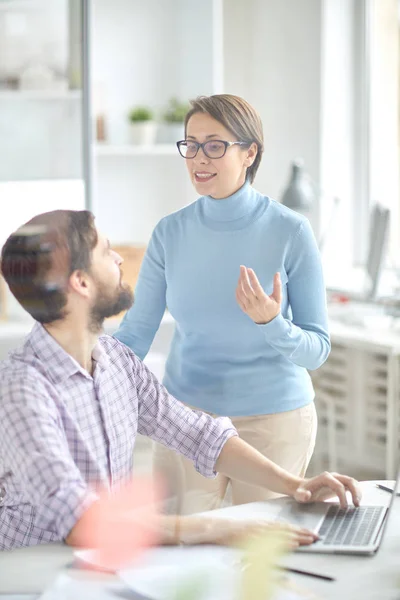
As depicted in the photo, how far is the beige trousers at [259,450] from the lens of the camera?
2.87ft

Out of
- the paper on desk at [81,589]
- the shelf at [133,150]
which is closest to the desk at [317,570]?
the paper on desk at [81,589]

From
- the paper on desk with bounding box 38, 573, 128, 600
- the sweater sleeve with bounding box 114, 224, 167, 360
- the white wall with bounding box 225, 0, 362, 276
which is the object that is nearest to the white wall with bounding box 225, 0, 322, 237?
the white wall with bounding box 225, 0, 362, 276

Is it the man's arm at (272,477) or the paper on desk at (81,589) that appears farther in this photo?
the man's arm at (272,477)

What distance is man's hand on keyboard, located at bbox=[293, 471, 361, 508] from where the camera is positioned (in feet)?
2.97

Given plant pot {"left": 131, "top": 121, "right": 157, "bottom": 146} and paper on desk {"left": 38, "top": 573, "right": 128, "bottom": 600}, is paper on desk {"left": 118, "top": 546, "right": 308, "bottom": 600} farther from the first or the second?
plant pot {"left": 131, "top": 121, "right": 157, "bottom": 146}

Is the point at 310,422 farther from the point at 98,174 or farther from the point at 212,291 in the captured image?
the point at 98,174

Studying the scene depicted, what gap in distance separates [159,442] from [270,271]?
20 cm

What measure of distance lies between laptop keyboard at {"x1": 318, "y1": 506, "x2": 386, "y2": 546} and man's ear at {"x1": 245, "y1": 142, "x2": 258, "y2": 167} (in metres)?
0.35

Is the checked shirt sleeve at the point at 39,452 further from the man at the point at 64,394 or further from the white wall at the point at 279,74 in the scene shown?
the white wall at the point at 279,74

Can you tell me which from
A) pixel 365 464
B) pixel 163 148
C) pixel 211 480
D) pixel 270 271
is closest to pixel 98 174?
pixel 163 148

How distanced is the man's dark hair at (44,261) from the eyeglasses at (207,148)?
0.12 m

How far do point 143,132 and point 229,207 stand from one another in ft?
0.33

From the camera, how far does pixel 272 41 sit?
0.85m

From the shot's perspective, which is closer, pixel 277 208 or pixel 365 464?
pixel 277 208
